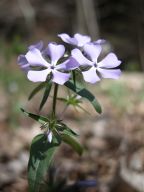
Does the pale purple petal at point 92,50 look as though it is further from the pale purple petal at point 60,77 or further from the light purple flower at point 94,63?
the pale purple petal at point 60,77

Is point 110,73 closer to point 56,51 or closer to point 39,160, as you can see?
point 56,51

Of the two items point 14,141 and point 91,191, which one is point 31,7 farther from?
point 91,191

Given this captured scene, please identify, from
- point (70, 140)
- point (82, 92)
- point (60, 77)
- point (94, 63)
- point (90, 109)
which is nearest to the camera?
point (60, 77)

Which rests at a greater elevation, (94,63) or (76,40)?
(76,40)

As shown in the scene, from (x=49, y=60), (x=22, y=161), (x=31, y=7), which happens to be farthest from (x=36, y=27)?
(x=49, y=60)

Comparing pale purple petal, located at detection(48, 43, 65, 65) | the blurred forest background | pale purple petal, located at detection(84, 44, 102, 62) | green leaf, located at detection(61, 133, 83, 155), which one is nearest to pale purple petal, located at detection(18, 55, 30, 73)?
pale purple petal, located at detection(48, 43, 65, 65)

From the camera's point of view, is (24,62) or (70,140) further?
(70,140)

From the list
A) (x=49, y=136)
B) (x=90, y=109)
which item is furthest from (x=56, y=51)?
(x=90, y=109)

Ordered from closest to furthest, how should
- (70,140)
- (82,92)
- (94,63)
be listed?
(94,63), (82,92), (70,140)
